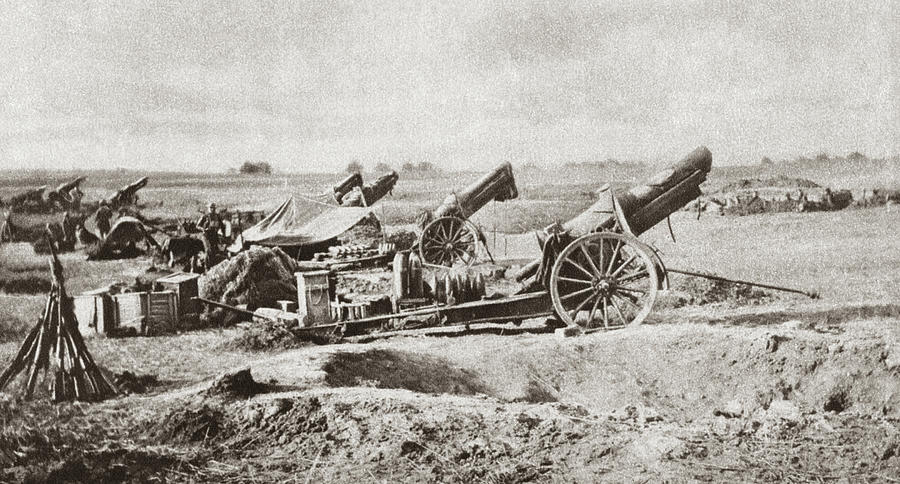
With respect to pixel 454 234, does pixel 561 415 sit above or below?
below

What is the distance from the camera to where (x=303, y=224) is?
35.5 feet

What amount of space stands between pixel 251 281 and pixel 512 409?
16.3 ft

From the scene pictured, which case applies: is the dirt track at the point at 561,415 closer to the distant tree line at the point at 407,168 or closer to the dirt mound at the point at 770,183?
the distant tree line at the point at 407,168

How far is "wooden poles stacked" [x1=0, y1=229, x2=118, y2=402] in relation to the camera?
14.9 ft

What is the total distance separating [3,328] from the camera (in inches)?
203

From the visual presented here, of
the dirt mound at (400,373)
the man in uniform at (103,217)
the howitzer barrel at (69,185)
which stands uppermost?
the howitzer barrel at (69,185)

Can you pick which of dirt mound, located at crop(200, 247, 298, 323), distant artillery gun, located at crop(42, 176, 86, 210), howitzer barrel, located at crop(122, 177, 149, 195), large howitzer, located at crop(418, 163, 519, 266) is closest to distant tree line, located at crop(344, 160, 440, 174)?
large howitzer, located at crop(418, 163, 519, 266)

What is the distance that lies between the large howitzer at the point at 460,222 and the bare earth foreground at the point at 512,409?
3.43m

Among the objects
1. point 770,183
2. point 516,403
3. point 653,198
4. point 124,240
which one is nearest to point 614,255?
point 653,198

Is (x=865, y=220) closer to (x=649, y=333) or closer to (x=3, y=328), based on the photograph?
(x=649, y=333)

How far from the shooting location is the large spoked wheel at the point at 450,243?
10.4 meters

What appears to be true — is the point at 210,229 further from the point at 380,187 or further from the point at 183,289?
the point at 183,289

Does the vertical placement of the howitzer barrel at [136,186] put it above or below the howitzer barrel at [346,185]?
below

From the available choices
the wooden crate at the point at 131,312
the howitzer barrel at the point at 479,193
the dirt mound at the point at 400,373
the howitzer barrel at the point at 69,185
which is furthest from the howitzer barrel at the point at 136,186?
the howitzer barrel at the point at 479,193
